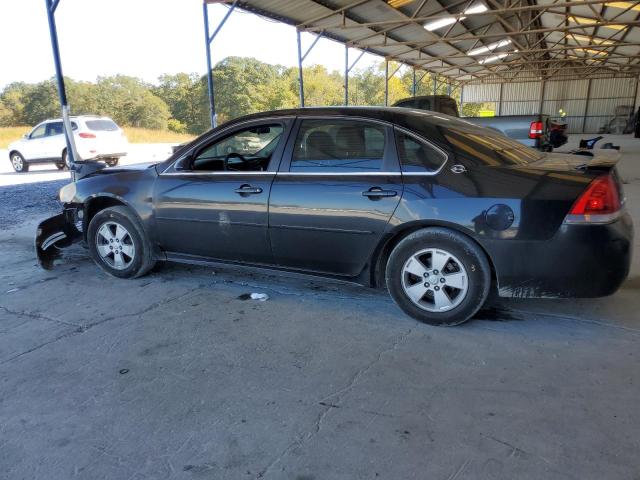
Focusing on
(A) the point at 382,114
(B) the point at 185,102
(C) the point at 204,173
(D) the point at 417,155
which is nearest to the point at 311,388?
(D) the point at 417,155

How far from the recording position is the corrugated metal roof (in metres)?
13.1

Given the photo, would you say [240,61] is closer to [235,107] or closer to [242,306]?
[235,107]

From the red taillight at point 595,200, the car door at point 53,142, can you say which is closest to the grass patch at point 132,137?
the car door at point 53,142

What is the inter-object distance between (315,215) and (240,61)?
5339 centimetres

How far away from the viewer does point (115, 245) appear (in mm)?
4605

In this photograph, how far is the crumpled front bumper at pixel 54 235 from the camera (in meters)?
4.80

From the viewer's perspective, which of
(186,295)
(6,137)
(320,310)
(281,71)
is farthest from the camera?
(281,71)

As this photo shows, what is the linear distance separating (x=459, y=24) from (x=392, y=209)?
17.2 m

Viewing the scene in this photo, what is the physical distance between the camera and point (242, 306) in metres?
3.92

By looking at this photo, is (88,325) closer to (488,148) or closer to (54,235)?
(54,235)

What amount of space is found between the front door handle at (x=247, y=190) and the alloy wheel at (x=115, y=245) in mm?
1334

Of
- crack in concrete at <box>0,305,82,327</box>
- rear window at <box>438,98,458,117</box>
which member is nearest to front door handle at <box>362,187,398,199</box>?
crack in concrete at <box>0,305,82,327</box>

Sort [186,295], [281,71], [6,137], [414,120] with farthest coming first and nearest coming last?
[281,71], [6,137], [186,295], [414,120]

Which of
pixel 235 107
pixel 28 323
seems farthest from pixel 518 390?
pixel 235 107
